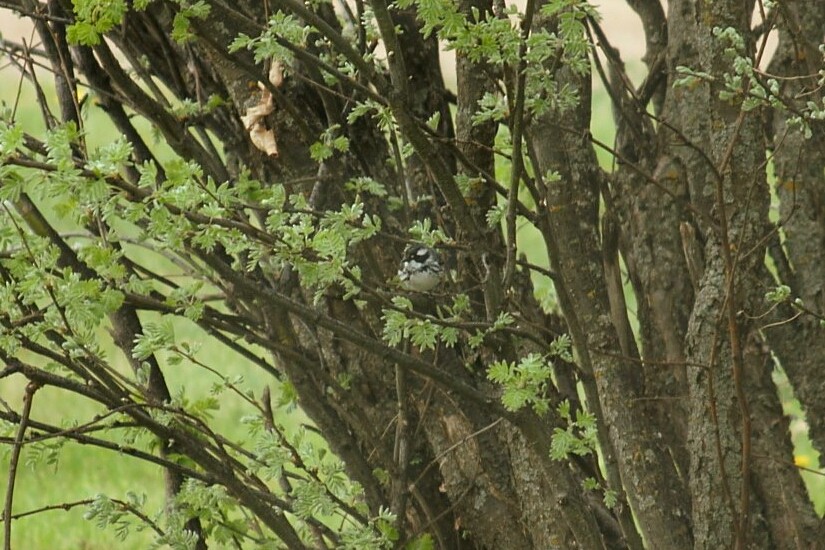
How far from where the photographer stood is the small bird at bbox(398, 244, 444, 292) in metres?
2.38

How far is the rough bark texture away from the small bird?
2.3 inches

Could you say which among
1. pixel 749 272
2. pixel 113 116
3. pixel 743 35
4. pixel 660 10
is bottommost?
pixel 749 272

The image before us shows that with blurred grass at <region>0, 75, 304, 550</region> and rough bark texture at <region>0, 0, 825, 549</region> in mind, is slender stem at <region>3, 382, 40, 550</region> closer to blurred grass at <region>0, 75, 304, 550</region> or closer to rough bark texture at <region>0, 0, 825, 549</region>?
rough bark texture at <region>0, 0, 825, 549</region>

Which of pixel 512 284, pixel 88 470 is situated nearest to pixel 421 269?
pixel 512 284

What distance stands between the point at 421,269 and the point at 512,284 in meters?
0.25

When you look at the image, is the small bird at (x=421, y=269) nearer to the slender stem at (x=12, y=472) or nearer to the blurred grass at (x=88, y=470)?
the slender stem at (x=12, y=472)

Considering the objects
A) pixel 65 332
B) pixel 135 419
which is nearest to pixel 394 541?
pixel 135 419

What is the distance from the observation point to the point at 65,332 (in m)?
2.13

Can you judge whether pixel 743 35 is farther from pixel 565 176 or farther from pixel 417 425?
pixel 417 425

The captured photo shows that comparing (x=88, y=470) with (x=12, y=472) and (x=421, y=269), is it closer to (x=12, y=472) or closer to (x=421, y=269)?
(x=421, y=269)

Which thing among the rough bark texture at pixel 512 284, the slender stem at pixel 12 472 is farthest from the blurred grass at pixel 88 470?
the slender stem at pixel 12 472

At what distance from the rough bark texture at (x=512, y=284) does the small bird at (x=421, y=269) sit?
0.19 ft

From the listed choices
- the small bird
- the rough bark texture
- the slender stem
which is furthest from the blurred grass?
the slender stem

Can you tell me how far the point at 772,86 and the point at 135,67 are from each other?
1489 mm
